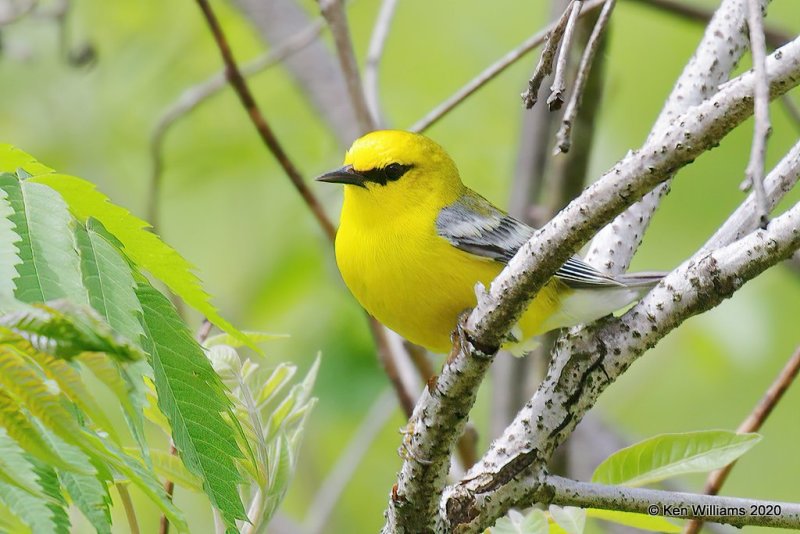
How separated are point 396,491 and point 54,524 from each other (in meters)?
0.98

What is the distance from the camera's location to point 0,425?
1.35m

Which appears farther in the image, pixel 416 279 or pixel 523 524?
pixel 416 279

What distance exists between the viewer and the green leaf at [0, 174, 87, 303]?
1.50 metres

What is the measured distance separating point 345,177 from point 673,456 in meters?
1.79

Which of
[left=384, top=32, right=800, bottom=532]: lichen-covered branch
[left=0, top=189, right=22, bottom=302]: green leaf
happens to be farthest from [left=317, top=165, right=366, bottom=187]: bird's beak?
[left=0, top=189, right=22, bottom=302]: green leaf

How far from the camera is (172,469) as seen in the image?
2.22m

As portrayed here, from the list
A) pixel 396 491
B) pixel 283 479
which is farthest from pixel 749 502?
pixel 283 479

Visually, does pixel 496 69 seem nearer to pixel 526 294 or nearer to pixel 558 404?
pixel 558 404

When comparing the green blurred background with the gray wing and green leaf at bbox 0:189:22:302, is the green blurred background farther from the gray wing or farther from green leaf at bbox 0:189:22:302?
green leaf at bbox 0:189:22:302

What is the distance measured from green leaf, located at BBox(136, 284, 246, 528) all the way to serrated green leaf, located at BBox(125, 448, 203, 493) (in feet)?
1.64

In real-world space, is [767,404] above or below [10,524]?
above

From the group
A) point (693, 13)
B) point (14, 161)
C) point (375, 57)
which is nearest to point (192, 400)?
point (14, 161)

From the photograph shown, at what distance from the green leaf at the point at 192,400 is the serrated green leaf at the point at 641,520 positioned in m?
0.91

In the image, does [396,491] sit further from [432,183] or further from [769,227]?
[432,183]
